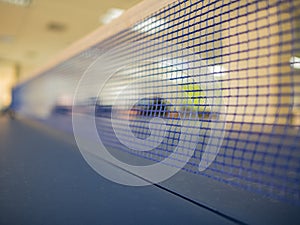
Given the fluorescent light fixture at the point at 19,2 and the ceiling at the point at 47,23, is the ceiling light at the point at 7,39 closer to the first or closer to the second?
the ceiling at the point at 47,23

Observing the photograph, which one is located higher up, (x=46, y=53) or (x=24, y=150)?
(x=46, y=53)

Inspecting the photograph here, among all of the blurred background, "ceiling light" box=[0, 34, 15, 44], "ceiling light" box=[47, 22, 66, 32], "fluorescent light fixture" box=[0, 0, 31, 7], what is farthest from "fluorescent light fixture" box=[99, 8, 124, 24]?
"ceiling light" box=[0, 34, 15, 44]

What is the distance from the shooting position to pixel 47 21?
5.17 meters

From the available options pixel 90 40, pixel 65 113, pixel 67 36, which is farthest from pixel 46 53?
pixel 90 40

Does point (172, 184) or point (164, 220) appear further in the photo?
point (172, 184)

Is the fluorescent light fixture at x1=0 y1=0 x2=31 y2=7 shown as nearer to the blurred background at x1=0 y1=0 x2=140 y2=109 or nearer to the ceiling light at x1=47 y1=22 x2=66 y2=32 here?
the blurred background at x1=0 y1=0 x2=140 y2=109

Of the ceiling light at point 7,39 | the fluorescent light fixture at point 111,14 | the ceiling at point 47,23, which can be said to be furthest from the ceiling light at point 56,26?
the ceiling light at point 7,39

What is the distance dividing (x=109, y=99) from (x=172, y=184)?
0.90 m

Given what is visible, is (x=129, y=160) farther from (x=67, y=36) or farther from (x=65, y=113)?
(x=67, y=36)

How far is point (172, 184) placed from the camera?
800mm

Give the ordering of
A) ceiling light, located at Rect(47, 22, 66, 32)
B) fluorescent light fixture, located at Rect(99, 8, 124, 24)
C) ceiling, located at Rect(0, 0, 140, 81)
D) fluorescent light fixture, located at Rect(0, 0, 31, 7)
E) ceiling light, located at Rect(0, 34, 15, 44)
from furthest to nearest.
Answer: ceiling light, located at Rect(0, 34, 15, 44) → ceiling light, located at Rect(47, 22, 66, 32) → fluorescent light fixture, located at Rect(99, 8, 124, 24) → ceiling, located at Rect(0, 0, 140, 81) → fluorescent light fixture, located at Rect(0, 0, 31, 7)

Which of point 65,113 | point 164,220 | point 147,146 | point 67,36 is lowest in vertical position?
point 164,220

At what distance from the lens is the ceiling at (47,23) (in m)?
4.39

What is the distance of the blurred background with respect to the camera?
4355 mm
